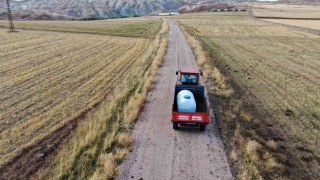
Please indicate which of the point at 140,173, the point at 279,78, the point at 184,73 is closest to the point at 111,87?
the point at 184,73

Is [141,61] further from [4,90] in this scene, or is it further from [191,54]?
[4,90]

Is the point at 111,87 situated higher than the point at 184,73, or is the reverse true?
the point at 184,73

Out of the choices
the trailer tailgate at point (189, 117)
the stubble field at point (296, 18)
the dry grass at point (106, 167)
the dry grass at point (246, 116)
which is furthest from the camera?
the stubble field at point (296, 18)

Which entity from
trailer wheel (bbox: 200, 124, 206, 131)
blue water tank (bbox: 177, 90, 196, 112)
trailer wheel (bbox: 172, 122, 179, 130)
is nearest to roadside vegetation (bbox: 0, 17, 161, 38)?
blue water tank (bbox: 177, 90, 196, 112)

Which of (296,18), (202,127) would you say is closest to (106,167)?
(202,127)

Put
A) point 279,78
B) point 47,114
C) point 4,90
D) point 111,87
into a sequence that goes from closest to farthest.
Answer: point 47,114 < point 4,90 < point 111,87 < point 279,78

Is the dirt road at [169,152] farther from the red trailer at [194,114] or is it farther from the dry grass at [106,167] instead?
the red trailer at [194,114]

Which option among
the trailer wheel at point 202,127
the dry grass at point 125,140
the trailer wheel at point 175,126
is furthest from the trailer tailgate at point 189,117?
the dry grass at point 125,140
